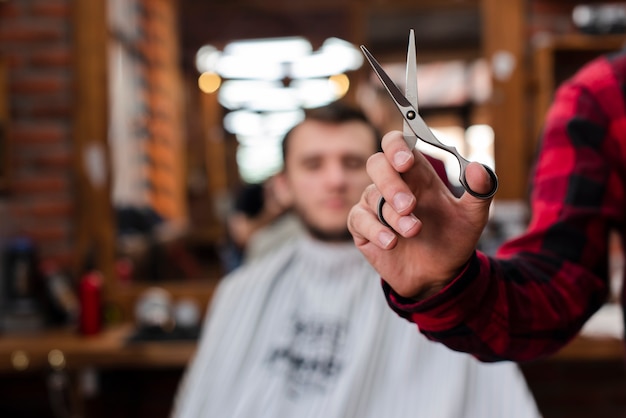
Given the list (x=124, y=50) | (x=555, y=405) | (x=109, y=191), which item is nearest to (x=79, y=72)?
(x=124, y=50)

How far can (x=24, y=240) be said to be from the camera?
3.26 metres

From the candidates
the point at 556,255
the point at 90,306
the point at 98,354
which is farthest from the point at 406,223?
the point at 90,306

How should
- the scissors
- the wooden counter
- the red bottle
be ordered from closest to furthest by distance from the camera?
the scissors, the wooden counter, the red bottle

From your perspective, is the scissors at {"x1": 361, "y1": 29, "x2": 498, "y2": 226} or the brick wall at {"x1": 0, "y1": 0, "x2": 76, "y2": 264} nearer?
the scissors at {"x1": 361, "y1": 29, "x2": 498, "y2": 226}

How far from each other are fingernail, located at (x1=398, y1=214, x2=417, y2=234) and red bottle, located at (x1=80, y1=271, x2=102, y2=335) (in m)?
2.66

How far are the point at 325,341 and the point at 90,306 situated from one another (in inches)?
58.1

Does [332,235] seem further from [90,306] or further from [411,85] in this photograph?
[411,85]

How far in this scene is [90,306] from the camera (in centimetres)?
311

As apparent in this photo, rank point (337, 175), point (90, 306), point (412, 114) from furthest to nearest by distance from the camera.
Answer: point (90, 306) < point (337, 175) < point (412, 114)

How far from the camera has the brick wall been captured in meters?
3.42

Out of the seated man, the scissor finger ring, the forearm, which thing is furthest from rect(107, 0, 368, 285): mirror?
the scissor finger ring

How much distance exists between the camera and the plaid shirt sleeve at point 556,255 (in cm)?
83

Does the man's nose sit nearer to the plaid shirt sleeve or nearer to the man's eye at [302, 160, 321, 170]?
the man's eye at [302, 160, 321, 170]

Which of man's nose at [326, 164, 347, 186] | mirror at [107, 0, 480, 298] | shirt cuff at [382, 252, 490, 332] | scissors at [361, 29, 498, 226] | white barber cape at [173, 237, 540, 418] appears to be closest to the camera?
scissors at [361, 29, 498, 226]
